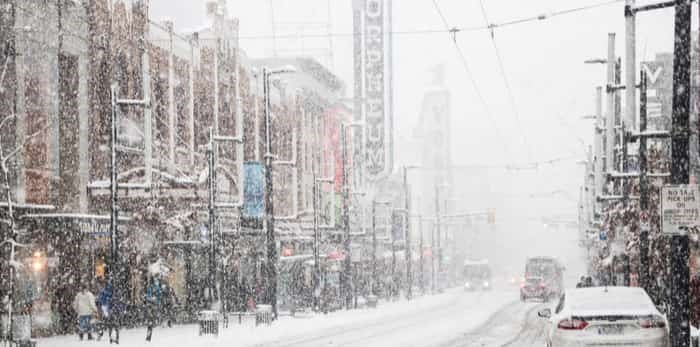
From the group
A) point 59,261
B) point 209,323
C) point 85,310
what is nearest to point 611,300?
point 209,323

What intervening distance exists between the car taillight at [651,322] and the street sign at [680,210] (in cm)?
131

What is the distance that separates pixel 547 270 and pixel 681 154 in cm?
5634

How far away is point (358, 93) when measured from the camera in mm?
84688

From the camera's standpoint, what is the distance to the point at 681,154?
56.5ft

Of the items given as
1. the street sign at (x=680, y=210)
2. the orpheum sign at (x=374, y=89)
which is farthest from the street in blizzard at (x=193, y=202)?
the orpheum sign at (x=374, y=89)

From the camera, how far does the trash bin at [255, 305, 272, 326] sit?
3825cm

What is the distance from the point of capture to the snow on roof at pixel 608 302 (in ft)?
55.3

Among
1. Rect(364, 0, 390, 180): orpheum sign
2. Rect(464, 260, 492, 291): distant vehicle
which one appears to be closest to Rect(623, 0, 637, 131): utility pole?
Rect(364, 0, 390, 180): orpheum sign

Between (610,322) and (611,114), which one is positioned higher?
(611,114)

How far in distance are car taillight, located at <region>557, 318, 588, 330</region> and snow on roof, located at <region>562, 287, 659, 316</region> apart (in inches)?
4.2

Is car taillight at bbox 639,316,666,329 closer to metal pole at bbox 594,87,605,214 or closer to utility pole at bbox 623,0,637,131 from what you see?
utility pole at bbox 623,0,637,131

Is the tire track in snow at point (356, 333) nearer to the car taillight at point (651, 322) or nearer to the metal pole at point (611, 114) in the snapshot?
the metal pole at point (611, 114)

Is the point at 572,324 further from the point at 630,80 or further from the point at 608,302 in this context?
the point at 630,80

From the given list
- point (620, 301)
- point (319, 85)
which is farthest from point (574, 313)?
point (319, 85)
